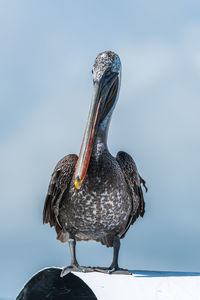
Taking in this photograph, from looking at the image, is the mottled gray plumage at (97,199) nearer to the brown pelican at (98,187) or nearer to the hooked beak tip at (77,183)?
the brown pelican at (98,187)

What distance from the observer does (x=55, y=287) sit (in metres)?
7.77

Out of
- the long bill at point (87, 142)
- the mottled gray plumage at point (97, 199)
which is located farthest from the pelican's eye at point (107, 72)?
the mottled gray plumage at point (97, 199)

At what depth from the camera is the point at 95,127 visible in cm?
779

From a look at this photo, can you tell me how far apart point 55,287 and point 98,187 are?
4.47ft

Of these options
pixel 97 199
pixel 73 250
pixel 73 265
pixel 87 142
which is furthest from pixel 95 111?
pixel 73 265

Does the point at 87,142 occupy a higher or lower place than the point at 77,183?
higher

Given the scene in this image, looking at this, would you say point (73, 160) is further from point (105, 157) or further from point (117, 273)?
point (117, 273)

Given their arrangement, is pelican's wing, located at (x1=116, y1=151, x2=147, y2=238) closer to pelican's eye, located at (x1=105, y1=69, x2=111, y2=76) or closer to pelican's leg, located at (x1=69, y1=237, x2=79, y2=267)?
pelican's leg, located at (x1=69, y1=237, x2=79, y2=267)

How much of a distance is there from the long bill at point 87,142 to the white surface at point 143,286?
42.9 inches

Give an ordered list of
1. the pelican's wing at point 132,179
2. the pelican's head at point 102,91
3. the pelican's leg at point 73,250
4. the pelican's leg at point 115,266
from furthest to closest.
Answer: the pelican's wing at point 132,179, the pelican's head at point 102,91, the pelican's leg at point 73,250, the pelican's leg at point 115,266

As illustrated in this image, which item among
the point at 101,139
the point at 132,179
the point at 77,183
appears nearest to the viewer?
the point at 77,183

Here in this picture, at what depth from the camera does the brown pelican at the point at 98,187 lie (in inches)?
294

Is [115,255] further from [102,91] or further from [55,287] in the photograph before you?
[102,91]

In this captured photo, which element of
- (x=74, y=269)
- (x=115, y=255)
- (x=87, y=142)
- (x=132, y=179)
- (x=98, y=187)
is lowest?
(x=74, y=269)
